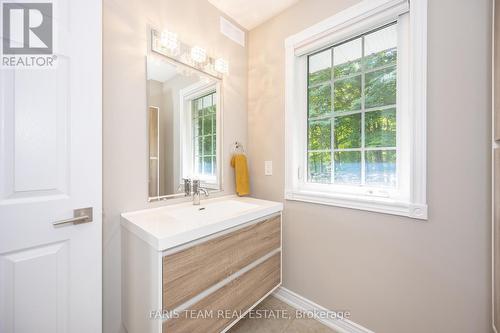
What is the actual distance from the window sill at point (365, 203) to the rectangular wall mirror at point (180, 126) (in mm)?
774

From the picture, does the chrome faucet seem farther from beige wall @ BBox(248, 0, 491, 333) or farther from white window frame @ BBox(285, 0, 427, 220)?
beige wall @ BBox(248, 0, 491, 333)

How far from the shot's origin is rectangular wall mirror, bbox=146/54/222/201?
1.36m

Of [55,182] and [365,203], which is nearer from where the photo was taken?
[55,182]

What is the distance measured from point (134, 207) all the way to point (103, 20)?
1.09 metres

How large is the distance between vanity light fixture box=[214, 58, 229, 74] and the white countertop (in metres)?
1.14

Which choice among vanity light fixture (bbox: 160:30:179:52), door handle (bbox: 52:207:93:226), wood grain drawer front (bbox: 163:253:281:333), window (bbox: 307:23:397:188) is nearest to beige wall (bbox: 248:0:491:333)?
window (bbox: 307:23:397:188)

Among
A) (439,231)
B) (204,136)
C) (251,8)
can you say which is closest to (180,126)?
(204,136)

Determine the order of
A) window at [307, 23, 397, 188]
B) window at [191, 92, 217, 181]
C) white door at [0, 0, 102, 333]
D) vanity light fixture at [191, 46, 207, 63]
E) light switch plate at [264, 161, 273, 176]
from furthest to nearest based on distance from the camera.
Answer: light switch plate at [264, 161, 273, 176] < window at [191, 92, 217, 181] < vanity light fixture at [191, 46, 207, 63] < window at [307, 23, 397, 188] < white door at [0, 0, 102, 333]

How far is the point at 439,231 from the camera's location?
1076 millimetres

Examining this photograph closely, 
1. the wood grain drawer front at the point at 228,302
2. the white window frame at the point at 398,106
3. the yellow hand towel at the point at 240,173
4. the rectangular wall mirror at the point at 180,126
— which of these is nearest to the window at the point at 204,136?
the rectangular wall mirror at the point at 180,126

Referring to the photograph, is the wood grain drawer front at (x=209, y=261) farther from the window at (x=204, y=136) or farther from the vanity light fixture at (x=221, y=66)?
the vanity light fixture at (x=221, y=66)

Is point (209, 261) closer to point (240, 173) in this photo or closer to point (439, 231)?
point (240, 173)

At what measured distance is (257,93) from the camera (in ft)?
6.39

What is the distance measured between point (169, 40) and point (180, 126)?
1.92ft
